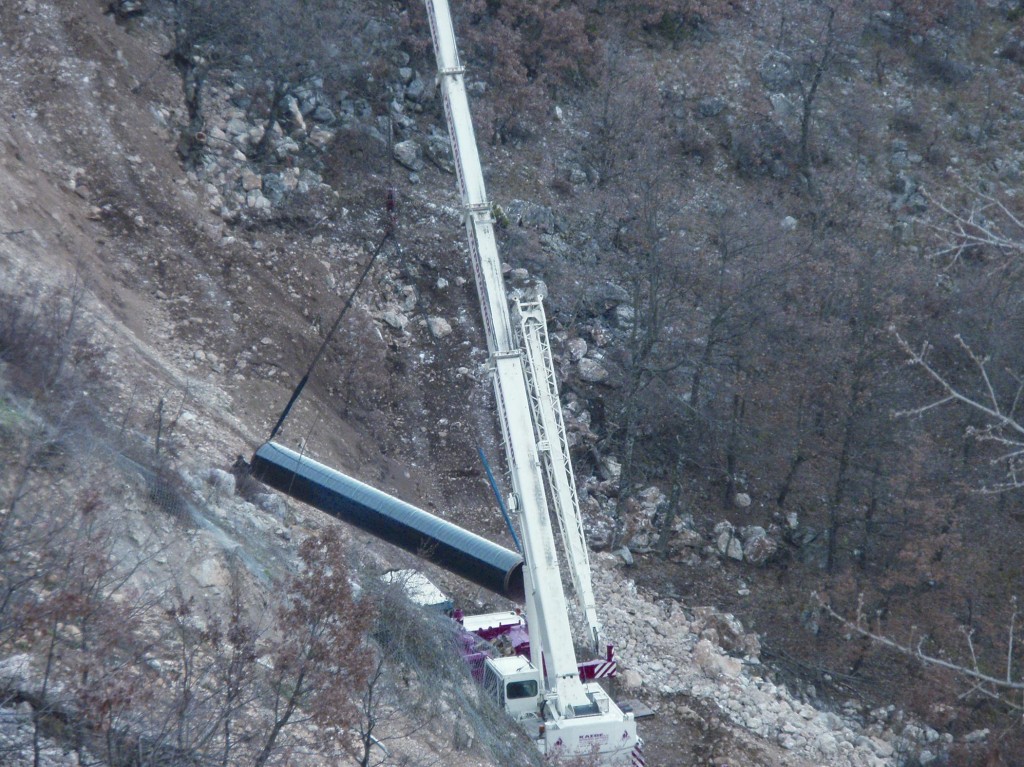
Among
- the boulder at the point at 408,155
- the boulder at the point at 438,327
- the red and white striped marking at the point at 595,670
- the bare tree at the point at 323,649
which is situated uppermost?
the boulder at the point at 408,155

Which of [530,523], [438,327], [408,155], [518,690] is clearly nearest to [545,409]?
[530,523]

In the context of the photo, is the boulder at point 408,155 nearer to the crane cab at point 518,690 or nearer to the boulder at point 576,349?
the boulder at point 576,349

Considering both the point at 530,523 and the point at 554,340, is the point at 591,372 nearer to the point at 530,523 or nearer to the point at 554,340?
the point at 554,340

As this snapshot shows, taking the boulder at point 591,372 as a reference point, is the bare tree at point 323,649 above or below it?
above

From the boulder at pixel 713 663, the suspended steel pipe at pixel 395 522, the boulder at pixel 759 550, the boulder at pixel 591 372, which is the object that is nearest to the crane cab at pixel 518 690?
the suspended steel pipe at pixel 395 522

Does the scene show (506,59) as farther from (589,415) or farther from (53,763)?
(53,763)

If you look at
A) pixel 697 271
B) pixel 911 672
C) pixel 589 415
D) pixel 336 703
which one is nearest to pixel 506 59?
pixel 697 271

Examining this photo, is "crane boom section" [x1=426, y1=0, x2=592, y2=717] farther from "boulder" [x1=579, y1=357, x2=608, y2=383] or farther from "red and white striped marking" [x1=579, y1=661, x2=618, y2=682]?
"boulder" [x1=579, y1=357, x2=608, y2=383]
